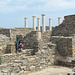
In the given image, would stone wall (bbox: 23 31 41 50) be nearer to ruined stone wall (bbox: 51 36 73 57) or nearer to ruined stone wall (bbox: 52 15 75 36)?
ruined stone wall (bbox: 52 15 75 36)

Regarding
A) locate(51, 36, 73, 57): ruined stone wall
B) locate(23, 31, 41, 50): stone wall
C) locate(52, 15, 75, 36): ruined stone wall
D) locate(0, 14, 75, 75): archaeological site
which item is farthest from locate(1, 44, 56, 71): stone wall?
locate(52, 15, 75, 36): ruined stone wall

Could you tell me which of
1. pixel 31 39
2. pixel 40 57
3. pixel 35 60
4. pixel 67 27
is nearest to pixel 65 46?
pixel 40 57

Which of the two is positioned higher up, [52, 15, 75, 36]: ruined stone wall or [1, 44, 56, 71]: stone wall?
[52, 15, 75, 36]: ruined stone wall

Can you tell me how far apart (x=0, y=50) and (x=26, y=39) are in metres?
2.61

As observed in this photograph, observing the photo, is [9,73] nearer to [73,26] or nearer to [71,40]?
[71,40]

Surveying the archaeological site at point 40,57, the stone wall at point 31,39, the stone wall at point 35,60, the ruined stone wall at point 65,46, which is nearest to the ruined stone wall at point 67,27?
the stone wall at point 31,39

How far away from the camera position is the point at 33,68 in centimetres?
729

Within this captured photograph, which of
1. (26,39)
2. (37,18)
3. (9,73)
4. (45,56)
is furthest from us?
(37,18)

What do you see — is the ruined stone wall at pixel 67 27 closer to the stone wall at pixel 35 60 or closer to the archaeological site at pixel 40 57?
the archaeological site at pixel 40 57

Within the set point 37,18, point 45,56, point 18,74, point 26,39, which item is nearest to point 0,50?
point 26,39

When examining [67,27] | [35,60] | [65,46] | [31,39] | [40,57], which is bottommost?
[35,60]

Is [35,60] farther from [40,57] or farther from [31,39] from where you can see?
[31,39]

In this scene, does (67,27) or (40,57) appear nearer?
(40,57)

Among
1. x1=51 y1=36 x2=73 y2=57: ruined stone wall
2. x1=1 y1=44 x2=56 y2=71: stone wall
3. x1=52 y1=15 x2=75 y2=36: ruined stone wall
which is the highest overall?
x1=52 y1=15 x2=75 y2=36: ruined stone wall
